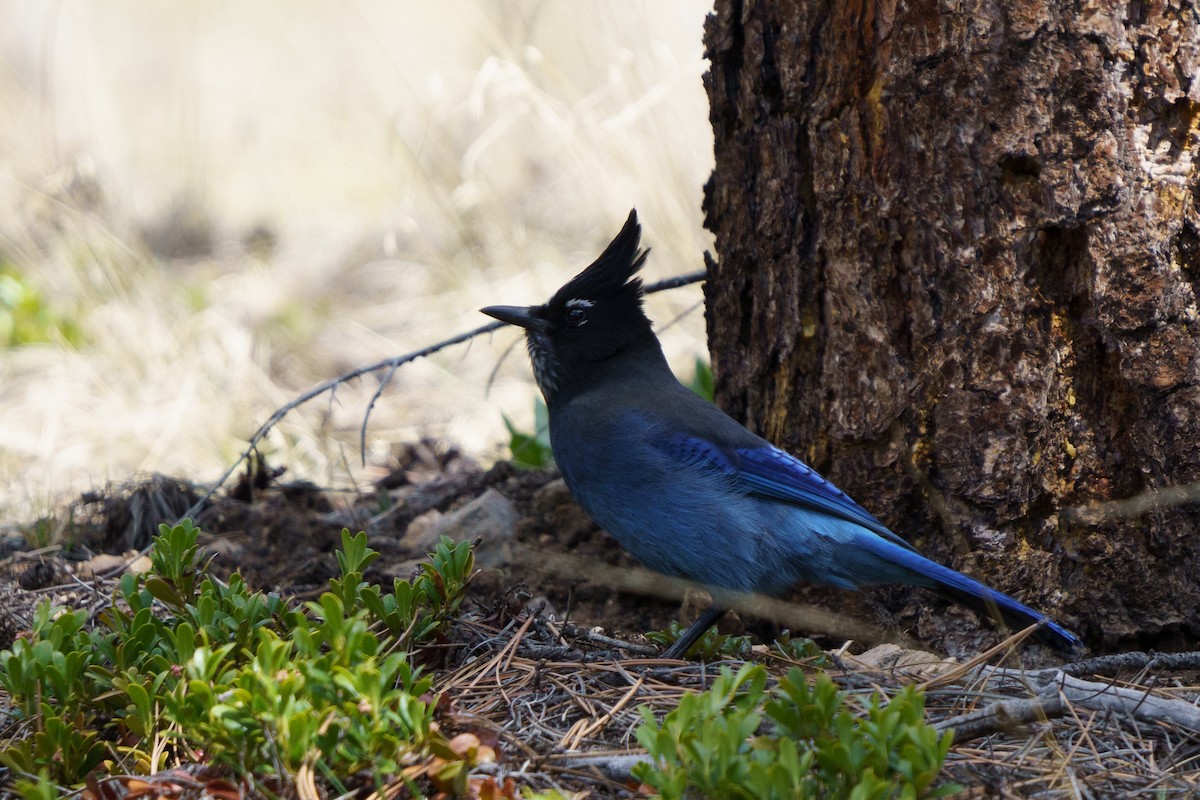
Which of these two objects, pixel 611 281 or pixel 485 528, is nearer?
pixel 611 281

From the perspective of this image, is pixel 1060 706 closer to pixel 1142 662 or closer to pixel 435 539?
pixel 1142 662

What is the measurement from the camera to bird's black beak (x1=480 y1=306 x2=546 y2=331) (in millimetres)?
3295

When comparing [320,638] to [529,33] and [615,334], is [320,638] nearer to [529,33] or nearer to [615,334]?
[615,334]

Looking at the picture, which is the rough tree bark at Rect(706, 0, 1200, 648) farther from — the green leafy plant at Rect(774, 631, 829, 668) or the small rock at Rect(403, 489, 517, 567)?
the small rock at Rect(403, 489, 517, 567)

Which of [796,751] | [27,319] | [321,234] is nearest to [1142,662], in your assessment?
[796,751]

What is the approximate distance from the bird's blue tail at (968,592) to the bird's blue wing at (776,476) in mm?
49

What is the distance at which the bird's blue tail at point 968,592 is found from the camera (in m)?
2.47

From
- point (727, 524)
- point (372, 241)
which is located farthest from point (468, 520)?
point (372, 241)

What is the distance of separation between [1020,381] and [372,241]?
18.2ft

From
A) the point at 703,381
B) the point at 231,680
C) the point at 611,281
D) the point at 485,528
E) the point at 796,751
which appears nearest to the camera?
the point at 796,751

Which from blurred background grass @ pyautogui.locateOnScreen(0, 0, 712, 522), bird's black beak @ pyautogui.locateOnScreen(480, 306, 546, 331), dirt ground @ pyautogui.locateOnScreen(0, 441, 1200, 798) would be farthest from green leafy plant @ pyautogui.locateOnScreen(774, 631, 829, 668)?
blurred background grass @ pyautogui.locateOnScreen(0, 0, 712, 522)

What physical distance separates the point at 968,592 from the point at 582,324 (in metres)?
1.34

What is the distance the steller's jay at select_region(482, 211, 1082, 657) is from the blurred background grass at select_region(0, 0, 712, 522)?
136 cm

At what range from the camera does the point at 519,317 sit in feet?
11.0
